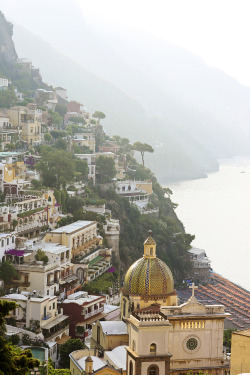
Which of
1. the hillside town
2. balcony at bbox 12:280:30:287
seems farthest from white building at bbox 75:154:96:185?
balcony at bbox 12:280:30:287

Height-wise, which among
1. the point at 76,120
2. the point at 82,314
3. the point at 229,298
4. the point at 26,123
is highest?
the point at 76,120

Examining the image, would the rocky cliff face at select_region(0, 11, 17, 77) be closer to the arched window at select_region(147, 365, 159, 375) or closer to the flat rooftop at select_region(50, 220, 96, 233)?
the flat rooftop at select_region(50, 220, 96, 233)

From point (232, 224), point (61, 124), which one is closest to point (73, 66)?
point (232, 224)

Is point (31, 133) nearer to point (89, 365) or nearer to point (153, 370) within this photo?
point (89, 365)

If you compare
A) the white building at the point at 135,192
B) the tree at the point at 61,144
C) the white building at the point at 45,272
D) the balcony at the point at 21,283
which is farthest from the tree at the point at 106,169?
the balcony at the point at 21,283

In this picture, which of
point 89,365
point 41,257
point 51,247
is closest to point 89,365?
point 89,365

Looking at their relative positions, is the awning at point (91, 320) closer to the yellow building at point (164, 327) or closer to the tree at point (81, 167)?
the yellow building at point (164, 327)
